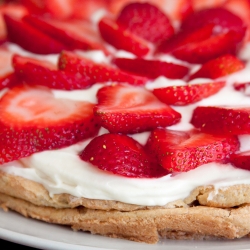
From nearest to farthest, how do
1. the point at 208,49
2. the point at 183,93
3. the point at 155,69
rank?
the point at 183,93 < the point at 155,69 < the point at 208,49

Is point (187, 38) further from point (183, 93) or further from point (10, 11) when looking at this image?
point (10, 11)

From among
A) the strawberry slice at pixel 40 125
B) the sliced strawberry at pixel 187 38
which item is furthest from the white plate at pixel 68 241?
the sliced strawberry at pixel 187 38

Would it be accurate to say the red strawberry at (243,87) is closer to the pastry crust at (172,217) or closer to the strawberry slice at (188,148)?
the strawberry slice at (188,148)

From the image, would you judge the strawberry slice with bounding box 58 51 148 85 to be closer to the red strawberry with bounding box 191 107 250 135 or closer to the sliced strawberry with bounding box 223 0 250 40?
the red strawberry with bounding box 191 107 250 135

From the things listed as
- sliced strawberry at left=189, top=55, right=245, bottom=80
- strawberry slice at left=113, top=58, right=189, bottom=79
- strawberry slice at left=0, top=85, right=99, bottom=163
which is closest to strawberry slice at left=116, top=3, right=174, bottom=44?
strawberry slice at left=113, top=58, right=189, bottom=79

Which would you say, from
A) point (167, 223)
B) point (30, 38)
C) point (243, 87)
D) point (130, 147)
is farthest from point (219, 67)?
point (30, 38)

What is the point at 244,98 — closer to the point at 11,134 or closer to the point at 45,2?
the point at 11,134
